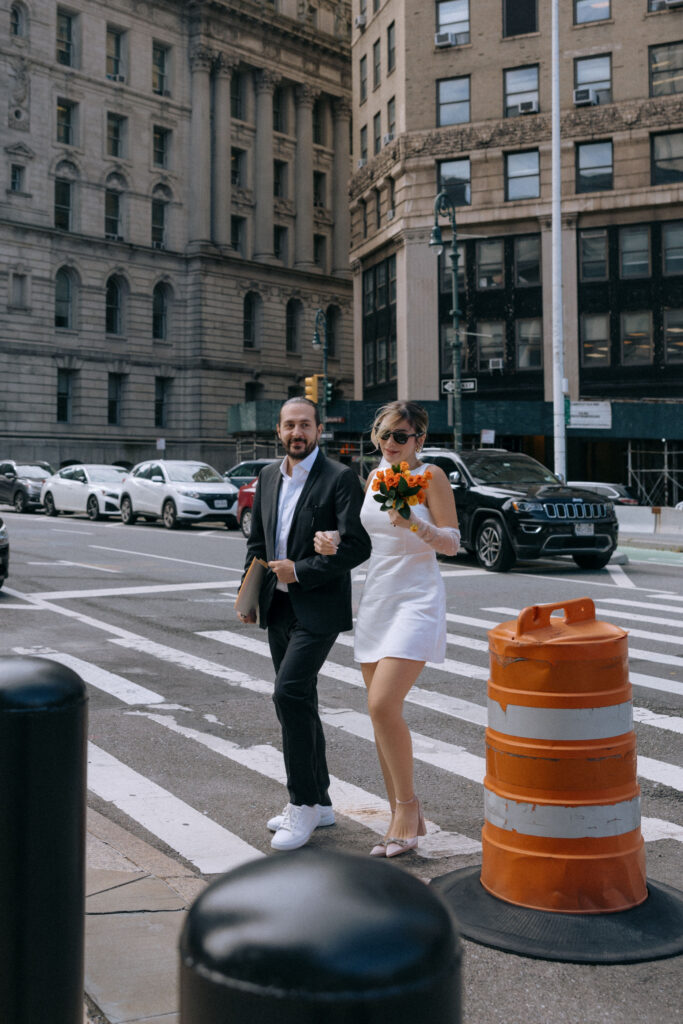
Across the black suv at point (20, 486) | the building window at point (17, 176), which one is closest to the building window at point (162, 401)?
the building window at point (17, 176)

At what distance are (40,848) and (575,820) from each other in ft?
7.41

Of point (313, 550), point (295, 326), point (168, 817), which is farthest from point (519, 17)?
point (168, 817)

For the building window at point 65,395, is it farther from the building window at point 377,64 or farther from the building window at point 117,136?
the building window at point 377,64

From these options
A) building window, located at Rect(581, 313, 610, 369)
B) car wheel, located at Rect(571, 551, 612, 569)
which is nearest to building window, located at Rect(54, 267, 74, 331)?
building window, located at Rect(581, 313, 610, 369)

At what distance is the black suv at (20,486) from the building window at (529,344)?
60.8ft

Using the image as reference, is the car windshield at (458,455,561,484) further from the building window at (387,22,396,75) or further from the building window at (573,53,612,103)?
the building window at (387,22,396,75)

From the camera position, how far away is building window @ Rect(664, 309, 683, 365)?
40.7 m

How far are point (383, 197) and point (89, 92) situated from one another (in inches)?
784

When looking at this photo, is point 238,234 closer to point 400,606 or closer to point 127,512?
point 127,512

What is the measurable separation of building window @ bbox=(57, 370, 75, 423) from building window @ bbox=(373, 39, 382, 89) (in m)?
21.8

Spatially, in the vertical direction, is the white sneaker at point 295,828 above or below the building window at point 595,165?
below

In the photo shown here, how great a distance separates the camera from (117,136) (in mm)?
59812

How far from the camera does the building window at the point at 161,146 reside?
61.9 metres

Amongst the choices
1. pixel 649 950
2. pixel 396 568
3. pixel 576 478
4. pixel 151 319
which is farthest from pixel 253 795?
pixel 151 319
